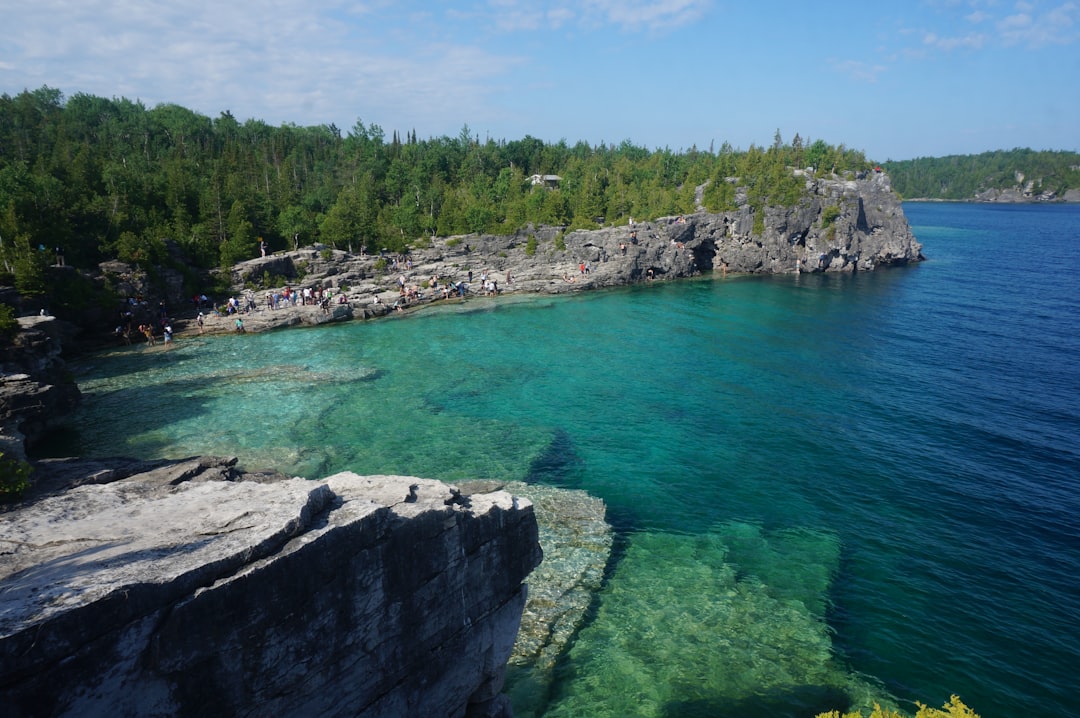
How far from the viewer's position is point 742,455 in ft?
106

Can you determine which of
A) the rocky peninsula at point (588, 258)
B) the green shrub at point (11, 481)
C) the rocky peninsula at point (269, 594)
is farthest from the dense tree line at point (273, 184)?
the rocky peninsula at point (269, 594)

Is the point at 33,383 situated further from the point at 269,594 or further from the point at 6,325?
the point at 269,594

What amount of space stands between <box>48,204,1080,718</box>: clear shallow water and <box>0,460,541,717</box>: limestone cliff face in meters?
5.74

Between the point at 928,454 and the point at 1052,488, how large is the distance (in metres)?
5.39

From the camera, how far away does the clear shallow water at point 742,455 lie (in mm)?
18484

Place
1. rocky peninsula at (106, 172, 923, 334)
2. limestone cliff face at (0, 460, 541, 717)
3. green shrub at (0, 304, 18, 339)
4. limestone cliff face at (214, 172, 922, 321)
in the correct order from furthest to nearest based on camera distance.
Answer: limestone cliff face at (214, 172, 922, 321) → rocky peninsula at (106, 172, 923, 334) → green shrub at (0, 304, 18, 339) → limestone cliff face at (0, 460, 541, 717)

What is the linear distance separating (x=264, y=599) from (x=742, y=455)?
27771 millimetres

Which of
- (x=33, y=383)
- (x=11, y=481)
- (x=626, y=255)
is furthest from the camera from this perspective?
(x=626, y=255)

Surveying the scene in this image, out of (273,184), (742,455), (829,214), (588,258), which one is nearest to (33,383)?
(742,455)

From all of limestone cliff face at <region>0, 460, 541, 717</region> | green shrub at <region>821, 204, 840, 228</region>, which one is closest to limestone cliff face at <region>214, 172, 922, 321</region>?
green shrub at <region>821, 204, 840, 228</region>

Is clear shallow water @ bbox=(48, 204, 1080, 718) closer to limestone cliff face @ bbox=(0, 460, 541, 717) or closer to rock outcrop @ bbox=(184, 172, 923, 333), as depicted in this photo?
limestone cliff face @ bbox=(0, 460, 541, 717)

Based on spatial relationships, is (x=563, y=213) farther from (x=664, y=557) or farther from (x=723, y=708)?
(x=723, y=708)

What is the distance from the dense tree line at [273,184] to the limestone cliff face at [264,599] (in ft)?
146

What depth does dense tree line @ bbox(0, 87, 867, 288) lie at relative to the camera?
192 feet
